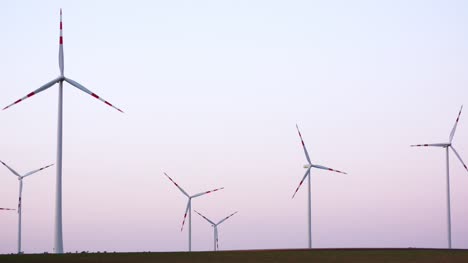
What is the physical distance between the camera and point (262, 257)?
8238 centimetres

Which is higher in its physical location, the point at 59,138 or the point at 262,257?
the point at 59,138

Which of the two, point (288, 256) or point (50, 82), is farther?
point (50, 82)

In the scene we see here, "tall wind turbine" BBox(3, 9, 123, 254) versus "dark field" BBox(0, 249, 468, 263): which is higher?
"tall wind turbine" BBox(3, 9, 123, 254)

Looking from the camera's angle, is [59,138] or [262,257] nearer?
[262,257]

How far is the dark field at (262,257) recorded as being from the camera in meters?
77.8

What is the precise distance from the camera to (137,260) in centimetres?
7750

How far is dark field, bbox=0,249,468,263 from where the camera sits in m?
77.8

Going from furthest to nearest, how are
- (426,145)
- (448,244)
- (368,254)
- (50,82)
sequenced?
(426,145), (448,244), (50,82), (368,254)

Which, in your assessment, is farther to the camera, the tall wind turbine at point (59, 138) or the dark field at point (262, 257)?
the tall wind turbine at point (59, 138)

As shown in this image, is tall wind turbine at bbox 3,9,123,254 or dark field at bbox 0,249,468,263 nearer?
dark field at bbox 0,249,468,263

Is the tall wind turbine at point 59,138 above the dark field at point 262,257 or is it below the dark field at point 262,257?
above

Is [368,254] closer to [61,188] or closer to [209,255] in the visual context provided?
[209,255]

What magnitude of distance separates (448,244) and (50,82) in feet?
162

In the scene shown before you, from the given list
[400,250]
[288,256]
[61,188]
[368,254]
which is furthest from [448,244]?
[61,188]
